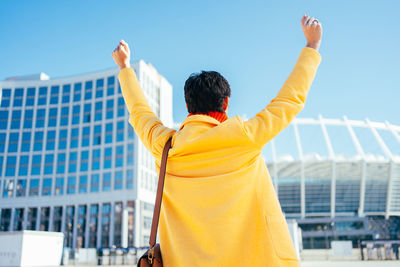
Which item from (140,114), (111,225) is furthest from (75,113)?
(140,114)

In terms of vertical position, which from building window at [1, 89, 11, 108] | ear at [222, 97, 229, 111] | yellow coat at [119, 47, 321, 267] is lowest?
yellow coat at [119, 47, 321, 267]

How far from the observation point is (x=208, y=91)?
4.45 ft

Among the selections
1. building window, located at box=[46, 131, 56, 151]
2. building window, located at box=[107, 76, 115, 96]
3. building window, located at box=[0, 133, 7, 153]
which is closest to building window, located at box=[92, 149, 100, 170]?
building window, located at box=[46, 131, 56, 151]

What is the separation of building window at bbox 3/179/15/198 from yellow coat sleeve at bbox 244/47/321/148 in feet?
196

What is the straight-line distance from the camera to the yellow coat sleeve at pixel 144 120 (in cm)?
135

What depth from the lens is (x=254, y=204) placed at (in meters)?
1.14

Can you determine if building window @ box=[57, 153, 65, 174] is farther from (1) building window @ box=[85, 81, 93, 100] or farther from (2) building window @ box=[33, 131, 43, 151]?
(1) building window @ box=[85, 81, 93, 100]

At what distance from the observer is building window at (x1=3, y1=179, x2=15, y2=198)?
52781mm

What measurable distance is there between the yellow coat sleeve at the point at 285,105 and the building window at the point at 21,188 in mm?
58438

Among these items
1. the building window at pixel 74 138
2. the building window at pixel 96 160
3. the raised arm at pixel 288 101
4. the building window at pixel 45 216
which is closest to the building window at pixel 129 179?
the building window at pixel 96 160

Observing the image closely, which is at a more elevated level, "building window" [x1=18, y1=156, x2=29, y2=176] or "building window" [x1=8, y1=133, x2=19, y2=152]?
"building window" [x1=8, y1=133, x2=19, y2=152]

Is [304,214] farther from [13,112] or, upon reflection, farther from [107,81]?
[13,112]

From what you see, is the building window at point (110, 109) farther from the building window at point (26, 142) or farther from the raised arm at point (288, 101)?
the raised arm at point (288, 101)

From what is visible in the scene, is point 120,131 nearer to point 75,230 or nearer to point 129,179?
point 129,179
